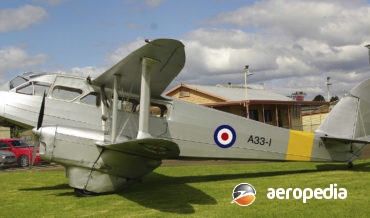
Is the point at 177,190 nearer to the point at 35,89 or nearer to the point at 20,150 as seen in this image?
the point at 35,89

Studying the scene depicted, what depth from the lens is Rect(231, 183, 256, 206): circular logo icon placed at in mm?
7720

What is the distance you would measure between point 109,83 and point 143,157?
2056mm

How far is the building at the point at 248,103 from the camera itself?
36.5 meters

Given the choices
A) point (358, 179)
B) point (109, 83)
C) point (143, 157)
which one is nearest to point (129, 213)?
point (143, 157)

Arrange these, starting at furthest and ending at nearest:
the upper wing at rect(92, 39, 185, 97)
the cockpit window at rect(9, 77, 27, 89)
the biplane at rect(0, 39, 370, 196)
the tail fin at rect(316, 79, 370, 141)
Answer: the tail fin at rect(316, 79, 370, 141) < the cockpit window at rect(9, 77, 27, 89) < the biplane at rect(0, 39, 370, 196) < the upper wing at rect(92, 39, 185, 97)

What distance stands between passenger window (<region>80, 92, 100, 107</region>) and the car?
1223 centimetres

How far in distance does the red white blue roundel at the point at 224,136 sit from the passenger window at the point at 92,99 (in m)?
3.32

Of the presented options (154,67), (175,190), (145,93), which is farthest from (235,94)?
(145,93)

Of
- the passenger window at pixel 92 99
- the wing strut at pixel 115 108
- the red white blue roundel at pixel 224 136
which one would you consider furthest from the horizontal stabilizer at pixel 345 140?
the passenger window at pixel 92 99

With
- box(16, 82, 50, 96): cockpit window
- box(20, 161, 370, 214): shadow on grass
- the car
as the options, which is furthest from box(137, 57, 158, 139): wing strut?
the car

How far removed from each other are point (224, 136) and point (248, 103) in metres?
24.9

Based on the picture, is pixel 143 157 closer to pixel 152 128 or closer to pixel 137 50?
pixel 152 128

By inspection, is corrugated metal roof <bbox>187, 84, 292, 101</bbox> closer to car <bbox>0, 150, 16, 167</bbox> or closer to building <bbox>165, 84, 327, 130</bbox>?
building <bbox>165, 84, 327, 130</bbox>

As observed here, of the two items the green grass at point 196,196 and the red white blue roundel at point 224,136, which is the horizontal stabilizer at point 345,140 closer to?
the green grass at point 196,196
